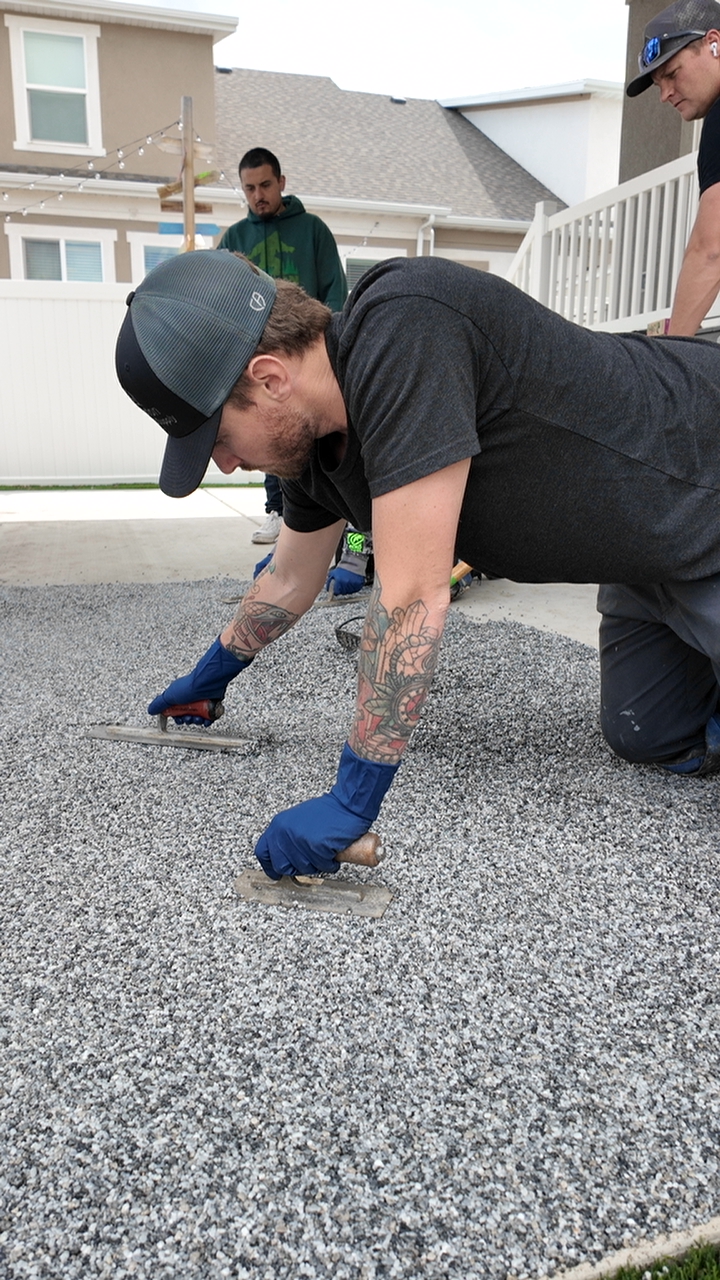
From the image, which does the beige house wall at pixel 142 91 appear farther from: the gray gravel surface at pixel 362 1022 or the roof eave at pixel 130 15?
the gray gravel surface at pixel 362 1022

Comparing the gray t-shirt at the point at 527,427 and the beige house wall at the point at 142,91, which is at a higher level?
the beige house wall at the point at 142,91

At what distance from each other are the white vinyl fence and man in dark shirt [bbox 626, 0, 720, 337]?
20.2 feet

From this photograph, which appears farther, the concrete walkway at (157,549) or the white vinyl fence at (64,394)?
the white vinyl fence at (64,394)

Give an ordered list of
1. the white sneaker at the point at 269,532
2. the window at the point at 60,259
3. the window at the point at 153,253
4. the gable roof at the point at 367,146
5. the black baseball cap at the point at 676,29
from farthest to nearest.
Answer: the gable roof at the point at 367,146
the window at the point at 153,253
the window at the point at 60,259
the white sneaker at the point at 269,532
the black baseball cap at the point at 676,29

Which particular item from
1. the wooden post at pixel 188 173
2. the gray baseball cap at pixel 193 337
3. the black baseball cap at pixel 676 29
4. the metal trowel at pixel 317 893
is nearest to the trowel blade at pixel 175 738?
the metal trowel at pixel 317 893

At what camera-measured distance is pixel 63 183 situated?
29.5ft

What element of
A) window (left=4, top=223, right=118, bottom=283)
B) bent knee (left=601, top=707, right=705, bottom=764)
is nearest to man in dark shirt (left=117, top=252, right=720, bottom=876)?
bent knee (left=601, top=707, right=705, bottom=764)

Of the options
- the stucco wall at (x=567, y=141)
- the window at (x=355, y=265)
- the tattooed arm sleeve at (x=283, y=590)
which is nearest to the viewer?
the tattooed arm sleeve at (x=283, y=590)

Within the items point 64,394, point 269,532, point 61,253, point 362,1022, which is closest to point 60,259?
point 61,253

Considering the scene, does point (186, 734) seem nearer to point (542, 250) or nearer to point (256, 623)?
point (256, 623)

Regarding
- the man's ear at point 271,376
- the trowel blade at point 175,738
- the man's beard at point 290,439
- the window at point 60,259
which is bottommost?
the trowel blade at point 175,738

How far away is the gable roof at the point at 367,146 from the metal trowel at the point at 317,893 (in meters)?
9.84

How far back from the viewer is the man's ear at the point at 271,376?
1.31 meters

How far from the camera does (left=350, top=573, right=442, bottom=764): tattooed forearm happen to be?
1.31 meters
